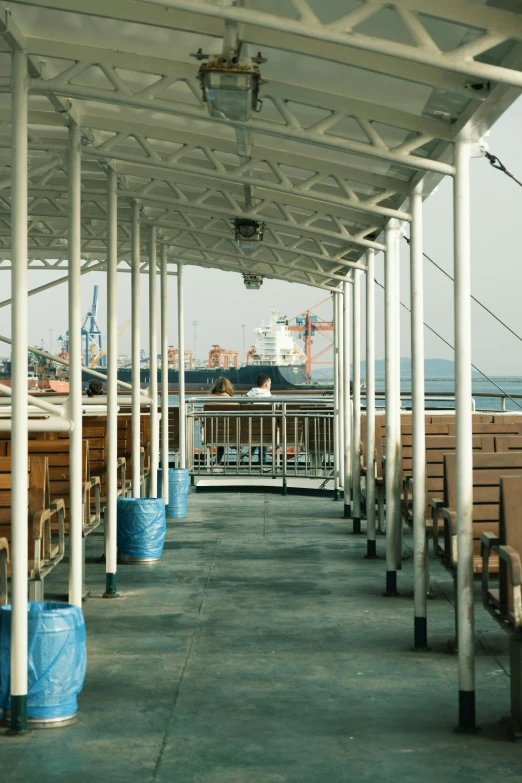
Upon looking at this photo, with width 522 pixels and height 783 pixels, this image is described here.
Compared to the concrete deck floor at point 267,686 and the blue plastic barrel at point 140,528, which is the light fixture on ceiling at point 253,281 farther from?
the concrete deck floor at point 267,686

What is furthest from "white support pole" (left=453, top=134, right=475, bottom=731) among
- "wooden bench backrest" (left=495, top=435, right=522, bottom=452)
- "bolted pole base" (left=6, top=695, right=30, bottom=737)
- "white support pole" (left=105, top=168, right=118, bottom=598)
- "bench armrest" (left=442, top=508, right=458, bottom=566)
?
"white support pole" (left=105, top=168, right=118, bottom=598)

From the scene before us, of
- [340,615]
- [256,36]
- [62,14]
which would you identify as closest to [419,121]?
[256,36]

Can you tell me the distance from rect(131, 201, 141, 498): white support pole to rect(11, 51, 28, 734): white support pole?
4580 millimetres

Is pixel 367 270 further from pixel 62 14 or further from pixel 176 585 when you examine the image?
pixel 62 14

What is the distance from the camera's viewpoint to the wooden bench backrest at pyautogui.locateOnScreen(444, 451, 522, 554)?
633cm

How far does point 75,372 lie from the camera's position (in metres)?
6.83

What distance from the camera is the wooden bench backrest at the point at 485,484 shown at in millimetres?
6328

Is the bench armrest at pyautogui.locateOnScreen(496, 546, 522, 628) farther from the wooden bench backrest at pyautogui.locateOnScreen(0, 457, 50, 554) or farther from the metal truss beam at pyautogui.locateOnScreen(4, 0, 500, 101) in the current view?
the wooden bench backrest at pyautogui.locateOnScreen(0, 457, 50, 554)

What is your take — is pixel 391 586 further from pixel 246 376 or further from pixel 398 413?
pixel 246 376

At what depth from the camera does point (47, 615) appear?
5262mm

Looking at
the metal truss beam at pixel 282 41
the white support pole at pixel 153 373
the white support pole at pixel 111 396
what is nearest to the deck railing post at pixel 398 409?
the white support pole at pixel 111 396

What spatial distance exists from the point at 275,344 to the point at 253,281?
205 feet

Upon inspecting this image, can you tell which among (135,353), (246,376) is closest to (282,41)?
(135,353)

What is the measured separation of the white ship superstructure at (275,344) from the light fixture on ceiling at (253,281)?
55487mm
